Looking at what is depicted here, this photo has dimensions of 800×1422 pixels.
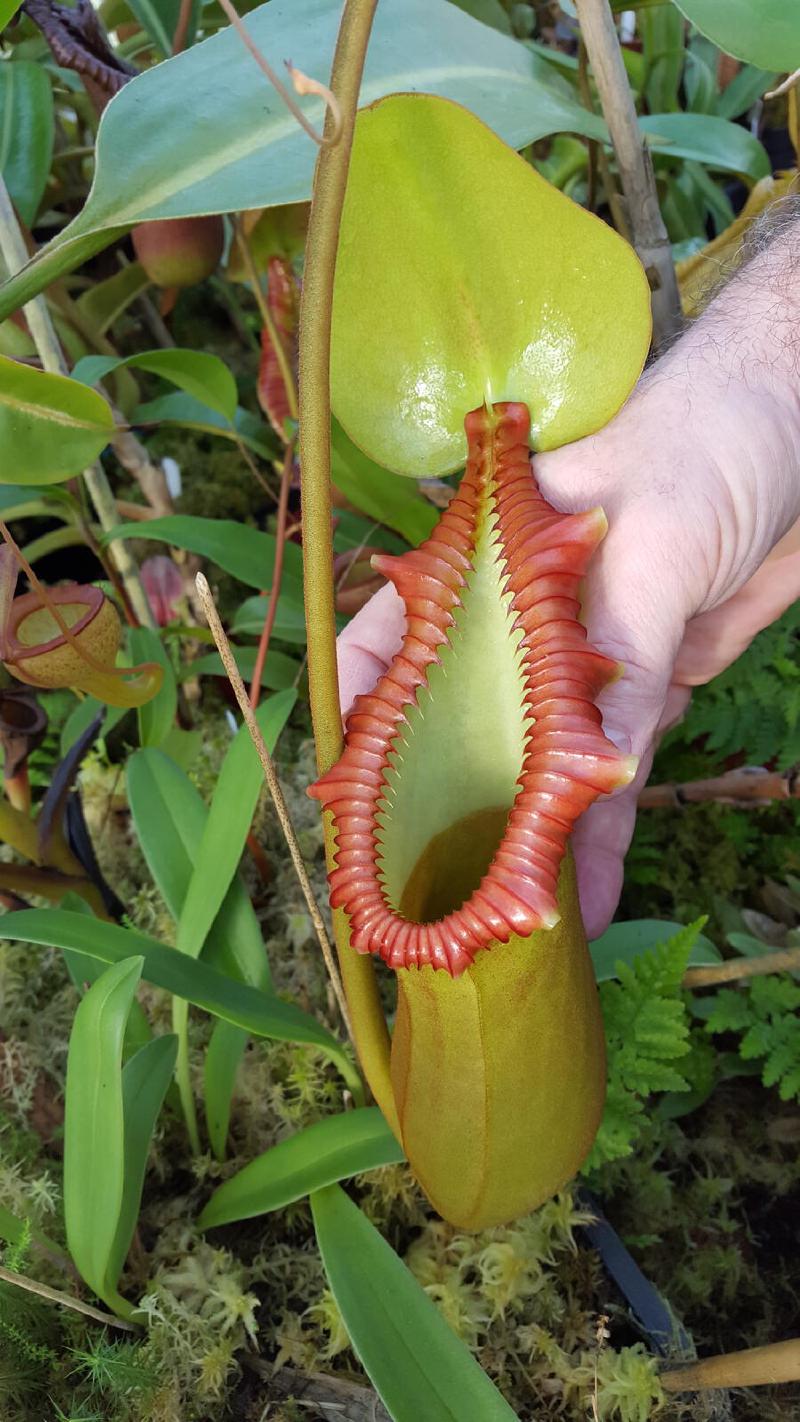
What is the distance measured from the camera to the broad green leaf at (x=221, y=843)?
2.89 feet

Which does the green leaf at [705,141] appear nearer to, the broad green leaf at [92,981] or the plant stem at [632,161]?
the plant stem at [632,161]

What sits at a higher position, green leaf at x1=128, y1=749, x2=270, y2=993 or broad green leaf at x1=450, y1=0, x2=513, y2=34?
broad green leaf at x1=450, y1=0, x2=513, y2=34

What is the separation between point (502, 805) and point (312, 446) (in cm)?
34

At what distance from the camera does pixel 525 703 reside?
63 centimetres

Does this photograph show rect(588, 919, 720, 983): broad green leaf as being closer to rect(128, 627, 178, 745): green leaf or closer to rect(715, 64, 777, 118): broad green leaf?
rect(128, 627, 178, 745): green leaf

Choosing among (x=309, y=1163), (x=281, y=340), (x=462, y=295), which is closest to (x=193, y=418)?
(x=281, y=340)

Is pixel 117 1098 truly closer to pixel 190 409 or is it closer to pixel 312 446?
pixel 312 446

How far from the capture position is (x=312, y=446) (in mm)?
495

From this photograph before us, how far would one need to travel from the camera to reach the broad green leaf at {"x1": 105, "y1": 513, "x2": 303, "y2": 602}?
1.10 meters

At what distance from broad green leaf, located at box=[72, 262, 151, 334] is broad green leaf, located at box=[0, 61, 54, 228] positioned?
25cm

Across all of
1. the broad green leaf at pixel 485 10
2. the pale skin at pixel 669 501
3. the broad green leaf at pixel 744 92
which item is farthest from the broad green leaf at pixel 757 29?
the broad green leaf at pixel 744 92

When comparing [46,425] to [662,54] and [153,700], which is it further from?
[662,54]

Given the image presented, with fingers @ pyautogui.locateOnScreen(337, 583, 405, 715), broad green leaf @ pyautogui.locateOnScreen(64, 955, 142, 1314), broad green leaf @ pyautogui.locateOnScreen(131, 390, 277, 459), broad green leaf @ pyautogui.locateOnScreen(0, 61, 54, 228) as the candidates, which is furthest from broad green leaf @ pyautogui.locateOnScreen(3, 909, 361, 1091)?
broad green leaf @ pyautogui.locateOnScreen(0, 61, 54, 228)

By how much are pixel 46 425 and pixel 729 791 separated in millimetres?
866
